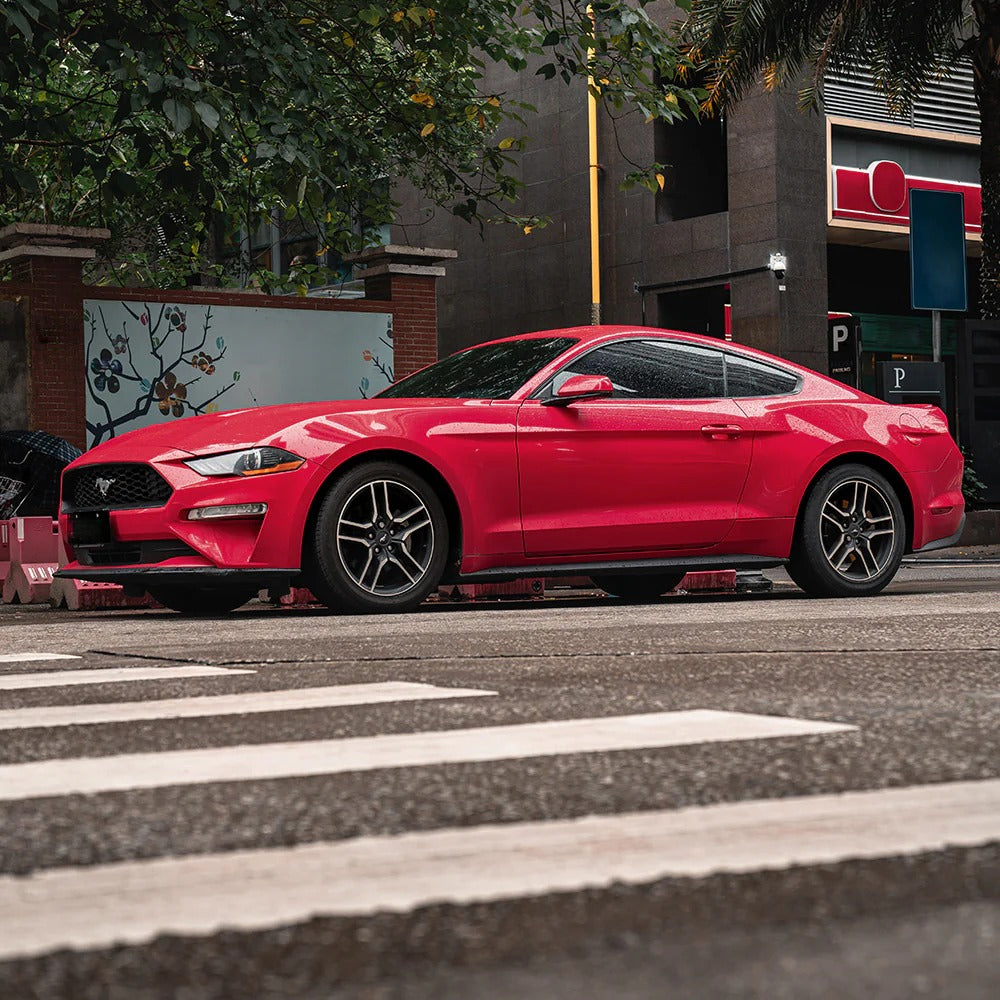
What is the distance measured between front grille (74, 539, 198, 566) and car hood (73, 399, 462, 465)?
0.40 metres

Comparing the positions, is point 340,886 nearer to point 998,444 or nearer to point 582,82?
point 998,444

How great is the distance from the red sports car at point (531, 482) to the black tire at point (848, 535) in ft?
0.04

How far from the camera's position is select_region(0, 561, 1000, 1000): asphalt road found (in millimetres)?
1888

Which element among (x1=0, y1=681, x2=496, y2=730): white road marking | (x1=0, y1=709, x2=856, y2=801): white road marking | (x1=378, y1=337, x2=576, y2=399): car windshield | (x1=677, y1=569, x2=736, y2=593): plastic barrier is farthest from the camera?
(x1=677, y1=569, x2=736, y2=593): plastic barrier

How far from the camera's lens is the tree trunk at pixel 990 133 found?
1967 cm

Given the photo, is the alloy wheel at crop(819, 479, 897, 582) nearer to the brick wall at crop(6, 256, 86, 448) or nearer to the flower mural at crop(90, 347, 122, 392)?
the brick wall at crop(6, 256, 86, 448)

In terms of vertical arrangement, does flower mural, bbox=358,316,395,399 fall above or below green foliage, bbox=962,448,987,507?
above

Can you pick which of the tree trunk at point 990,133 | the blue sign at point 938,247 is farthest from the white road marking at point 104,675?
the tree trunk at point 990,133

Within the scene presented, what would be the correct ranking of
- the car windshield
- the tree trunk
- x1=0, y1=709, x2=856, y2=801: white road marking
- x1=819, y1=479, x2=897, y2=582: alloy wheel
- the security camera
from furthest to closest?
1. the security camera
2. the tree trunk
3. x1=819, y1=479, x2=897, y2=582: alloy wheel
4. the car windshield
5. x1=0, y1=709, x2=856, y2=801: white road marking

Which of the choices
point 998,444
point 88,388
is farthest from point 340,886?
point 998,444

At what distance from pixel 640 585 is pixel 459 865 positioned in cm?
815

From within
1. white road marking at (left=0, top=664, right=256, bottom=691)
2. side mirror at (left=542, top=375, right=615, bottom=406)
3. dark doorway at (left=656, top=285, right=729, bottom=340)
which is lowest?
white road marking at (left=0, top=664, right=256, bottom=691)

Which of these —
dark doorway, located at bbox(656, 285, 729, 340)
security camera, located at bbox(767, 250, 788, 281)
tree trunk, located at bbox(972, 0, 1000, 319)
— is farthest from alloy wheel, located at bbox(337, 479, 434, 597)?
dark doorway, located at bbox(656, 285, 729, 340)

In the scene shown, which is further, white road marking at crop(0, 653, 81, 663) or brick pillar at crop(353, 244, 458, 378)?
Result: brick pillar at crop(353, 244, 458, 378)
